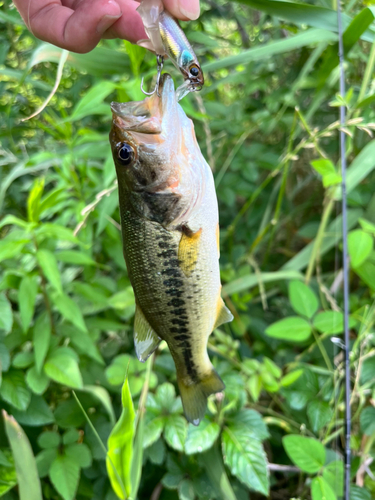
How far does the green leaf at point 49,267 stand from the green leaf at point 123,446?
0.49 meters

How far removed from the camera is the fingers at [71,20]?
1.00 meters

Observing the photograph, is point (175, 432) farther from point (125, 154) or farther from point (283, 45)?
point (283, 45)

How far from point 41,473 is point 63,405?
0.19 meters

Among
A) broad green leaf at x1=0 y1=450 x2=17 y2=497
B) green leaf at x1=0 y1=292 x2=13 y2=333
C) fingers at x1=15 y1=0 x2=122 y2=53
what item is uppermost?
fingers at x1=15 y1=0 x2=122 y2=53

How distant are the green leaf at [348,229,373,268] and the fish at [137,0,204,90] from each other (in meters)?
0.73

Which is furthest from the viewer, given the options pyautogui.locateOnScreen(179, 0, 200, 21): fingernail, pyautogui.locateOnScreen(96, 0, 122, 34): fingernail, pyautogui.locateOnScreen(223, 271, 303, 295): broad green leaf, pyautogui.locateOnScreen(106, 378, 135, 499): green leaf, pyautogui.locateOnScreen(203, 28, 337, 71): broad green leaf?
pyautogui.locateOnScreen(223, 271, 303, 295): broad green leaf

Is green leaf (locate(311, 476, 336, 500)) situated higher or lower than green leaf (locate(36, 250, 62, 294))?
lower

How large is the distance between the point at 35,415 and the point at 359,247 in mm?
1081

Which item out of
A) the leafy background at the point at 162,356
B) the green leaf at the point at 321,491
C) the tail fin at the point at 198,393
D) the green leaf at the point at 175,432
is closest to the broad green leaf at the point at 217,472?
the leafy background at the point at 162,356

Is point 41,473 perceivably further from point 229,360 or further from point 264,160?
point 264,160

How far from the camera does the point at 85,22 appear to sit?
1.00m

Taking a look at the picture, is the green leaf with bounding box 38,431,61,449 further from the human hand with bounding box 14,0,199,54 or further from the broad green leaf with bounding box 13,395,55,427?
the human hand with bounding box 14,0,199,54

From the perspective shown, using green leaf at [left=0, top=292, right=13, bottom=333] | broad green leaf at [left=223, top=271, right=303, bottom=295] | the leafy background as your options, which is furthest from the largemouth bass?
broad green leaf at [left=223, top=271, right=303, bottom=295]

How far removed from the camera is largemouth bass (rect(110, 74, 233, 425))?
2.55ft
